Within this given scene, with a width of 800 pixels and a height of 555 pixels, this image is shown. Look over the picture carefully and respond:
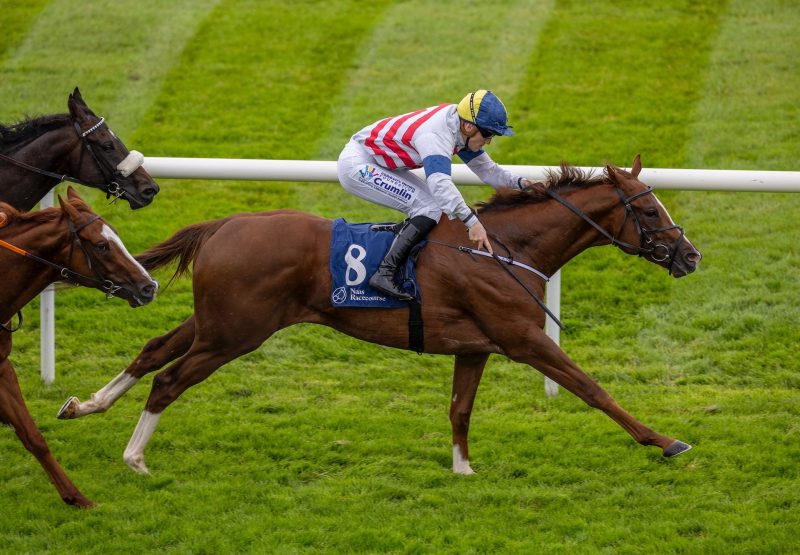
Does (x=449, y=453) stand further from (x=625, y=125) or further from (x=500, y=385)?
(x=625, y=125)

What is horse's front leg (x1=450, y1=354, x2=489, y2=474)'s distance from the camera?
6.09m

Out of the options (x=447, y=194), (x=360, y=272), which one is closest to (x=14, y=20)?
(x=360, y=272)

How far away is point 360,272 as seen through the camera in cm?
582

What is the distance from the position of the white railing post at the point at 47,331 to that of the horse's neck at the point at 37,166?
1.58 ft

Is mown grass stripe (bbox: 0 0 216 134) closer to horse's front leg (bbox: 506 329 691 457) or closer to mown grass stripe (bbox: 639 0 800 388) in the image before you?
mown grass stripe (bbox: 639 0 800 388)

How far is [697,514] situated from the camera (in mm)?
5461

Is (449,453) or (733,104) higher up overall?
(449,453)

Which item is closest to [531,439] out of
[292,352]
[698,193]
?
[292,352]

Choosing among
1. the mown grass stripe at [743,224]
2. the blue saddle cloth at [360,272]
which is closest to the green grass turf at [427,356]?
the mown grass stripe at [743,224]

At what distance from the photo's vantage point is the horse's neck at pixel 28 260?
18.0 ft

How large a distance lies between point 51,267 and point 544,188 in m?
2.54

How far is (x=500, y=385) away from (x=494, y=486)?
1573mm

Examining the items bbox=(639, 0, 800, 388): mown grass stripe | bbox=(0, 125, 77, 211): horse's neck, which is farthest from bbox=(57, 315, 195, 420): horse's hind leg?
bbox=(639, 0, 800, 388): mown grass stripe

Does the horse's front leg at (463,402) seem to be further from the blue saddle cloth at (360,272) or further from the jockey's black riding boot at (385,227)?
the jockey's black riding boot at (385,227)
